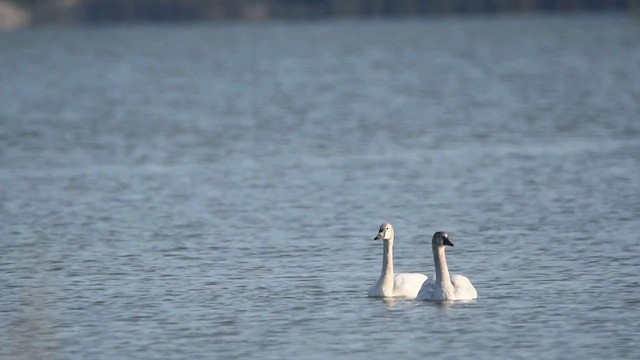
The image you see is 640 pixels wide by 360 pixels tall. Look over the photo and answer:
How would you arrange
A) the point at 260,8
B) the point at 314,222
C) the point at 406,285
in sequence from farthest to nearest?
the point at 260,8
the point at 314,222
the point at 406,285

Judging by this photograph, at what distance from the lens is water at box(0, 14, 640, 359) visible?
16.5m

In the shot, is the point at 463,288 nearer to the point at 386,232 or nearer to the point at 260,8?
the point at 386,232

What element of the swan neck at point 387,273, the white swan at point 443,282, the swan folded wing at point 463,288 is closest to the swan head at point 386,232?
the swan neck at point 387,273

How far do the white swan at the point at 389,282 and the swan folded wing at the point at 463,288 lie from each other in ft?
1.47

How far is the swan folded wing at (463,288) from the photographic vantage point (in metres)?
17.6

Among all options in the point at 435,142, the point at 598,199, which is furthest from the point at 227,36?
the point at 598,199

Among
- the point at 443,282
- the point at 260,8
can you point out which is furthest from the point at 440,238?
the point at 260,8

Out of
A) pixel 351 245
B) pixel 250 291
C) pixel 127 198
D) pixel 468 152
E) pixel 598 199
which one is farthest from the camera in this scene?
pixel 468 152

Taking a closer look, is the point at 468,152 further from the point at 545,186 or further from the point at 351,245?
the point at 351,245

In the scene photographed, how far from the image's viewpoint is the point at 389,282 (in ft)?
58.9

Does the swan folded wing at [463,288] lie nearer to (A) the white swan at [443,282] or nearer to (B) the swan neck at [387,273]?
(A) the white swan at [443,282]

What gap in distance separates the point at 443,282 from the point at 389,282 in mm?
586

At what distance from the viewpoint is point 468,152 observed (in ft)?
110

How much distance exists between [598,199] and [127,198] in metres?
6.63
